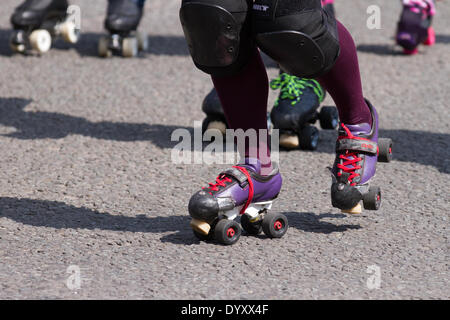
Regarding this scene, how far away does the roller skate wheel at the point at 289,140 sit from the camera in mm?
3568

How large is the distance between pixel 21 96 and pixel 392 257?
2.58m

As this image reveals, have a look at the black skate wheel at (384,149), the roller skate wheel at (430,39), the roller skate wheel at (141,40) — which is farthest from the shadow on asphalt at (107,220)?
the roller skate wheel at (430,39)

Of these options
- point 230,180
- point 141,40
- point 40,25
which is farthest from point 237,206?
point 40,25

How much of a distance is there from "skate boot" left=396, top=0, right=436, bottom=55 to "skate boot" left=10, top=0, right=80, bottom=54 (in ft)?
6.68

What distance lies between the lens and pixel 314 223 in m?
2.75

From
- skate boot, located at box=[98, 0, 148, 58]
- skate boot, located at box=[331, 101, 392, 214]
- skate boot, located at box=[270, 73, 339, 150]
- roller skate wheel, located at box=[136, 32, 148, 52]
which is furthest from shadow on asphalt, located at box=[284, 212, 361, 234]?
roller skate wheel, located at box=[136, 32, 148, 52]

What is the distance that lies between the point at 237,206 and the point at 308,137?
1.10 m

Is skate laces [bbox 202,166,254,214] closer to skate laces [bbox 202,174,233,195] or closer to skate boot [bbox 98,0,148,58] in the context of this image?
skate laces [bbox 202,174,233,195]

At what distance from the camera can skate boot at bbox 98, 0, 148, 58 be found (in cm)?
513

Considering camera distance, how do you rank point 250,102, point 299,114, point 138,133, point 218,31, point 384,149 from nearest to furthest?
point 218,31
point 250,102
point 384,149
point 299,114
point 138,133

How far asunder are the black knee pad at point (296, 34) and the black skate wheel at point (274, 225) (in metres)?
0.44

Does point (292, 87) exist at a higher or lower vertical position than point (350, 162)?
lower

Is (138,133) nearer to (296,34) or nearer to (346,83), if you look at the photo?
(346,83)
